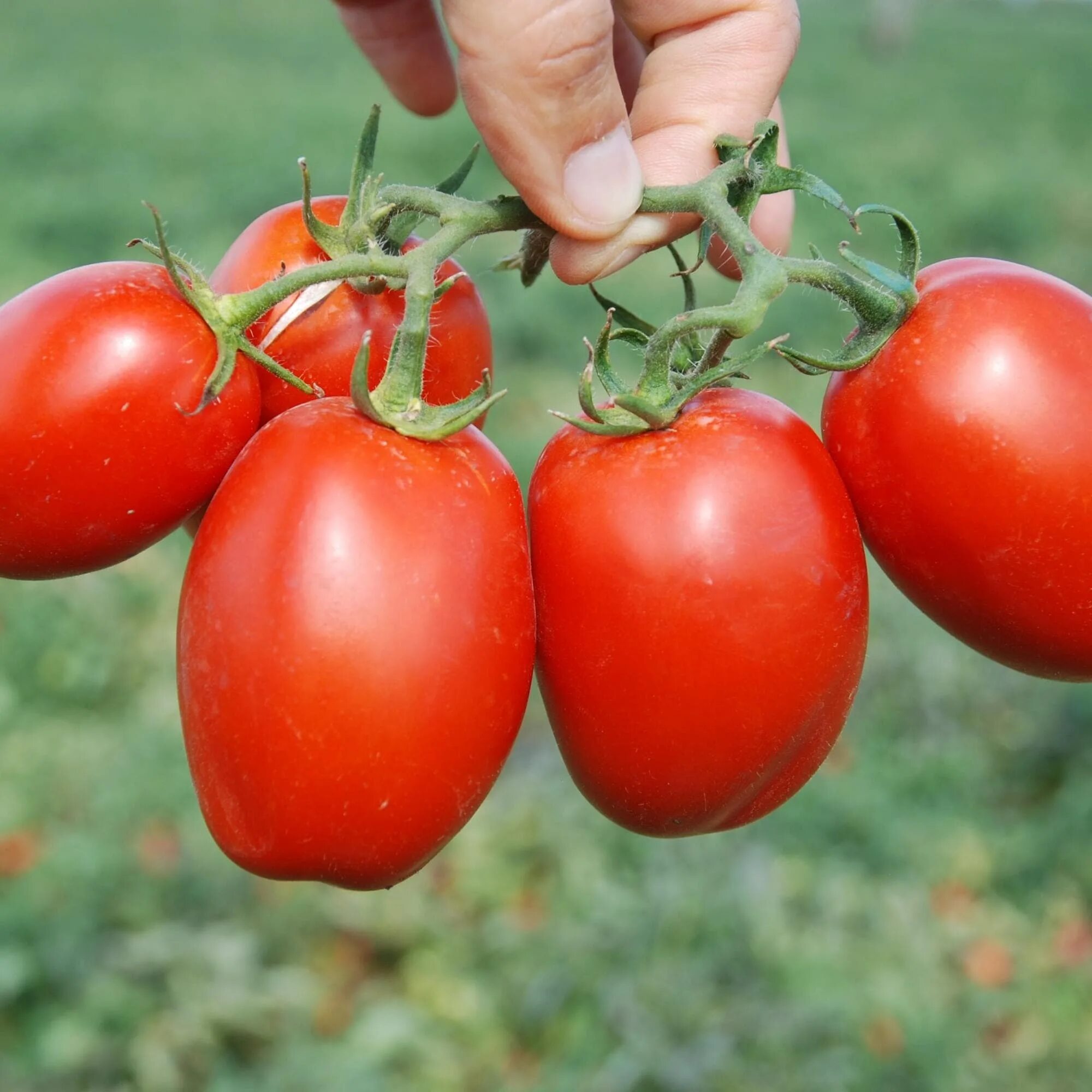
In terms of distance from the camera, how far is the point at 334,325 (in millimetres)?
1265

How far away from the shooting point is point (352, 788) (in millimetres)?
1095

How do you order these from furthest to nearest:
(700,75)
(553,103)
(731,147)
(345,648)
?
1. (700,75)
2. (553,103)
3. (731,147)
4. (345,648)

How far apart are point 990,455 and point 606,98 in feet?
2.04

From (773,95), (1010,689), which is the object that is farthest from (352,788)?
(1010,689)

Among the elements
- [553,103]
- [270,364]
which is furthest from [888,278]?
[270,364]

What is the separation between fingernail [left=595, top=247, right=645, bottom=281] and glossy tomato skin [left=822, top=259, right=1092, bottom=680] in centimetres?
37

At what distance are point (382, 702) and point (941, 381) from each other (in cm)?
56

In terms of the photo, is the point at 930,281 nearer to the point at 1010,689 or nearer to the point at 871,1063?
the point at 871,1063

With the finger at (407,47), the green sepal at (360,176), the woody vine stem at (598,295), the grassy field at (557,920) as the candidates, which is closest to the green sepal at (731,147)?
the woody vine stem at (598,295)

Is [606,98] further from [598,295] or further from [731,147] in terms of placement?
[598,295]

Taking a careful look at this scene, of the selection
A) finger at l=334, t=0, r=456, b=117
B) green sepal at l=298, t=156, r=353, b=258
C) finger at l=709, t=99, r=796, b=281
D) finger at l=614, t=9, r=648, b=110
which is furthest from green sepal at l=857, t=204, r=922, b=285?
finger at l=334, t=0, r=456, b=117

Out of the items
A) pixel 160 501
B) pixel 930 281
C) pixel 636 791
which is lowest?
pixel 636 791

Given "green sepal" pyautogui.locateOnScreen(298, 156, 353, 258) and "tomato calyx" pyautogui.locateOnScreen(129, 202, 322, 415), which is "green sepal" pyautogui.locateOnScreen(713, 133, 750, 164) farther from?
"tomato calyx" pyautogui.locateOnScreen(129, 202, 322, 415)

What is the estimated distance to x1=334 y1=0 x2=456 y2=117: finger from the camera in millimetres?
2250
